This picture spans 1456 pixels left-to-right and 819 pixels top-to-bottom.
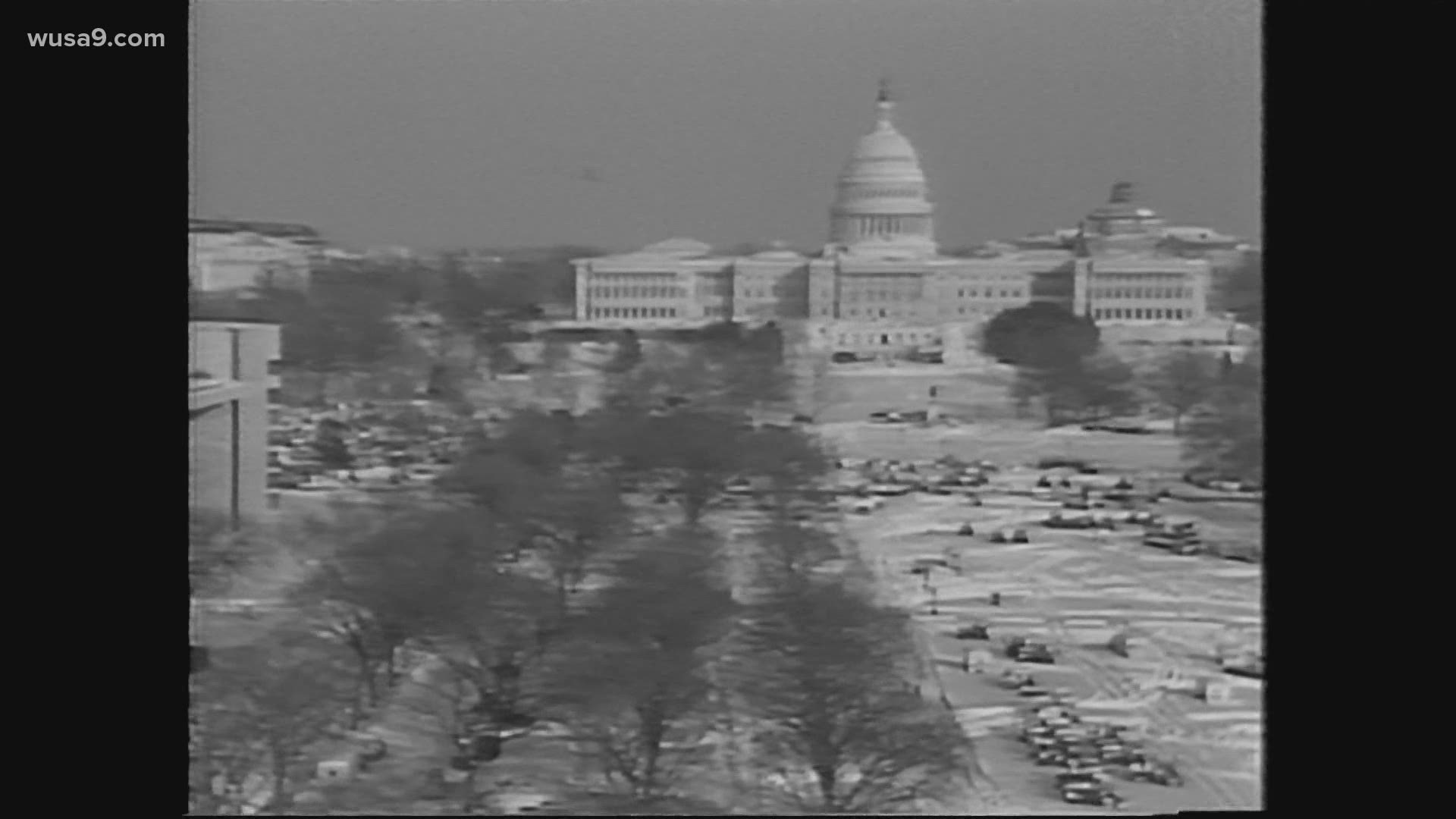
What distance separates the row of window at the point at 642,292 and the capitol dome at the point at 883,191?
1.16 feet

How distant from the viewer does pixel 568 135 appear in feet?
12.4

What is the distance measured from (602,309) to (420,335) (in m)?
0.36

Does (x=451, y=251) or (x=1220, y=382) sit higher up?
(x=451, y=251)

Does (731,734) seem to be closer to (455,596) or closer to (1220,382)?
(455,596)

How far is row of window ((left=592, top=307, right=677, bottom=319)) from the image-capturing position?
3.80 meters

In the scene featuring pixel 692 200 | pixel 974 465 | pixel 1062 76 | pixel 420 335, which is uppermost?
pixel 1062 76

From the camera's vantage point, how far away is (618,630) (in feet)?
12.3

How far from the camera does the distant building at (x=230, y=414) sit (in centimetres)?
374

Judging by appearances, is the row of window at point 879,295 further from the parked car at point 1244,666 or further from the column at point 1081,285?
the parked car at point 1244,666

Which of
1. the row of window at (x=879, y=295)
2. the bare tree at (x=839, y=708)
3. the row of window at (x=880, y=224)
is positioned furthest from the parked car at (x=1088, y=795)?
the row of window at (x=880, y=224)

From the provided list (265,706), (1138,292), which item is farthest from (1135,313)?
(265,706)

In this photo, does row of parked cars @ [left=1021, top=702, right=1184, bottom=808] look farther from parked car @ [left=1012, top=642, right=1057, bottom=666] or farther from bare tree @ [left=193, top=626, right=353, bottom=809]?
bare tree @ [left=193, top=626, right=353, bottom=809]

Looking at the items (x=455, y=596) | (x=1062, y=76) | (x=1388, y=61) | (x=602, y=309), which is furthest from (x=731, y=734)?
(x=1388, y=61)
